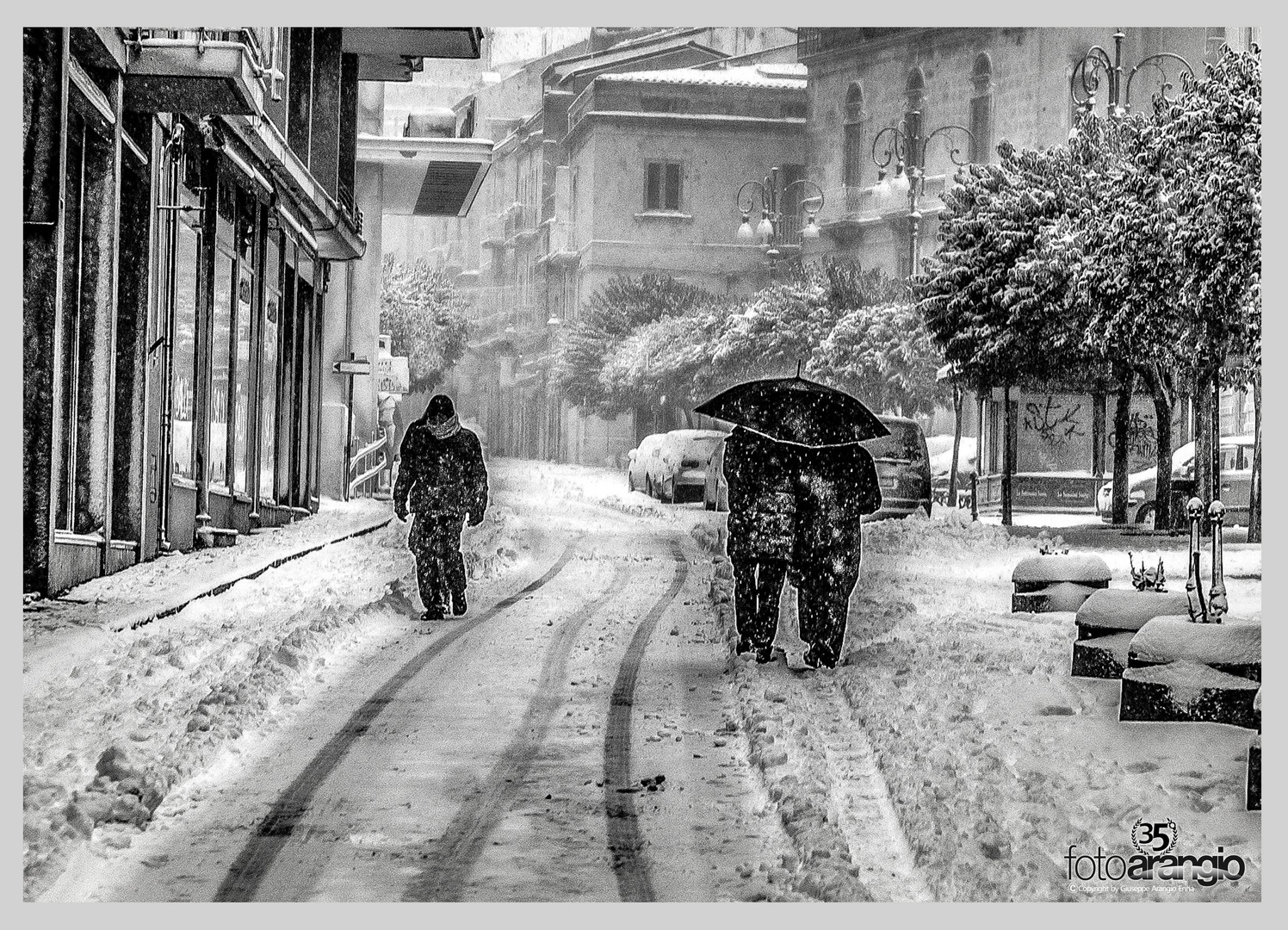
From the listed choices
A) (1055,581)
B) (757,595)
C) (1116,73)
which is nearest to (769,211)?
(1116,73)

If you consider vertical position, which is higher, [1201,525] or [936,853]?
[1201,525]

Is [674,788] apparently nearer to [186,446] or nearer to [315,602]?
[315,602]

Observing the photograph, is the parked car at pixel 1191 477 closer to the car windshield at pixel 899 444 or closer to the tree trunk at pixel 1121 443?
the tree trunk at pixel 1121 443

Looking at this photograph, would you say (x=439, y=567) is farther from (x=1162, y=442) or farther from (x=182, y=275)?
(x=182, y=275)

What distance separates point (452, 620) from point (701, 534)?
1.41 m

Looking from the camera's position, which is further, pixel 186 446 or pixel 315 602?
pixel 186 446

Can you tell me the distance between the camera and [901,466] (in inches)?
378

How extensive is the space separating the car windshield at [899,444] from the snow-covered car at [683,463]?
781mm

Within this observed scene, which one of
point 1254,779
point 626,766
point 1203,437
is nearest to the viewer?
point 1254,779

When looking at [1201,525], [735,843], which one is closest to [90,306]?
[735,843]

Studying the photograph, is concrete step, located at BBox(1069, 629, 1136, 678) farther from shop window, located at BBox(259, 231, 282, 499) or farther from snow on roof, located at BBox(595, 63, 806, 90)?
shop window, located at BBox(259, 231, 282, 499)

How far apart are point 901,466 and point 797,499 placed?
22.4 inches

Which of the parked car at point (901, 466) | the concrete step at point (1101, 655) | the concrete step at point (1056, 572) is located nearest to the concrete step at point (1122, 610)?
the concrete step at point (1101, 655)

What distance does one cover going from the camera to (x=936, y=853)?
7484 mm
